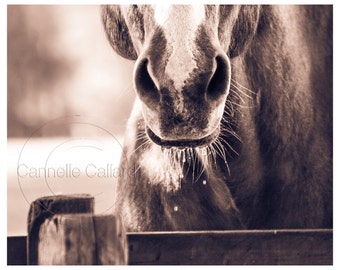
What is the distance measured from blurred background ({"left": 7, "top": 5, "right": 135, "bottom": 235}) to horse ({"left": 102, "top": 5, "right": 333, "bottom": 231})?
0.20 feet

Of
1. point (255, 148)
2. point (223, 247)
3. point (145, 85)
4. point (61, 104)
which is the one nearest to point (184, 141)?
point (145, 85)

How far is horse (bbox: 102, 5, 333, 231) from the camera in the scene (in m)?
1.80

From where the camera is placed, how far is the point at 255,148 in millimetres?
1814

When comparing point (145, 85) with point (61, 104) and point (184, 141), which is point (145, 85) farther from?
point (61, 104)

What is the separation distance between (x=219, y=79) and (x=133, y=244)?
45 centimetres

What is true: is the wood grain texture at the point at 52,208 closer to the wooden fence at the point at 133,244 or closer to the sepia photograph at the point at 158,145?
the wooden fence at the point at 133,244

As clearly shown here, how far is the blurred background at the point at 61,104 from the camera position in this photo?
182 cm

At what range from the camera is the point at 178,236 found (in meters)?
1.43

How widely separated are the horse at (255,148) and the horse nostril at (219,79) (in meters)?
0.28

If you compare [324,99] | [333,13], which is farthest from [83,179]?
[333,13]

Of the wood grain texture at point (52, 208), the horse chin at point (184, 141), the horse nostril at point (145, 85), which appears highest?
the horse nostril at point (145, 85)

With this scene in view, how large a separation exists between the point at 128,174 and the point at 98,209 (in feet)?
0.48

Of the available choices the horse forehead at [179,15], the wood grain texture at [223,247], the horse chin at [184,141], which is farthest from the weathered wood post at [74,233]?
the horse forehead at [179,15]

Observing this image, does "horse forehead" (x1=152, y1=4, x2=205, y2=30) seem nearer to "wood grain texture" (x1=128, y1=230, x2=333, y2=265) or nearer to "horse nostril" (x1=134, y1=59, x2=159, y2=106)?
"horse nostril" (x1=134, y1=59, x2=159, y2=106)
